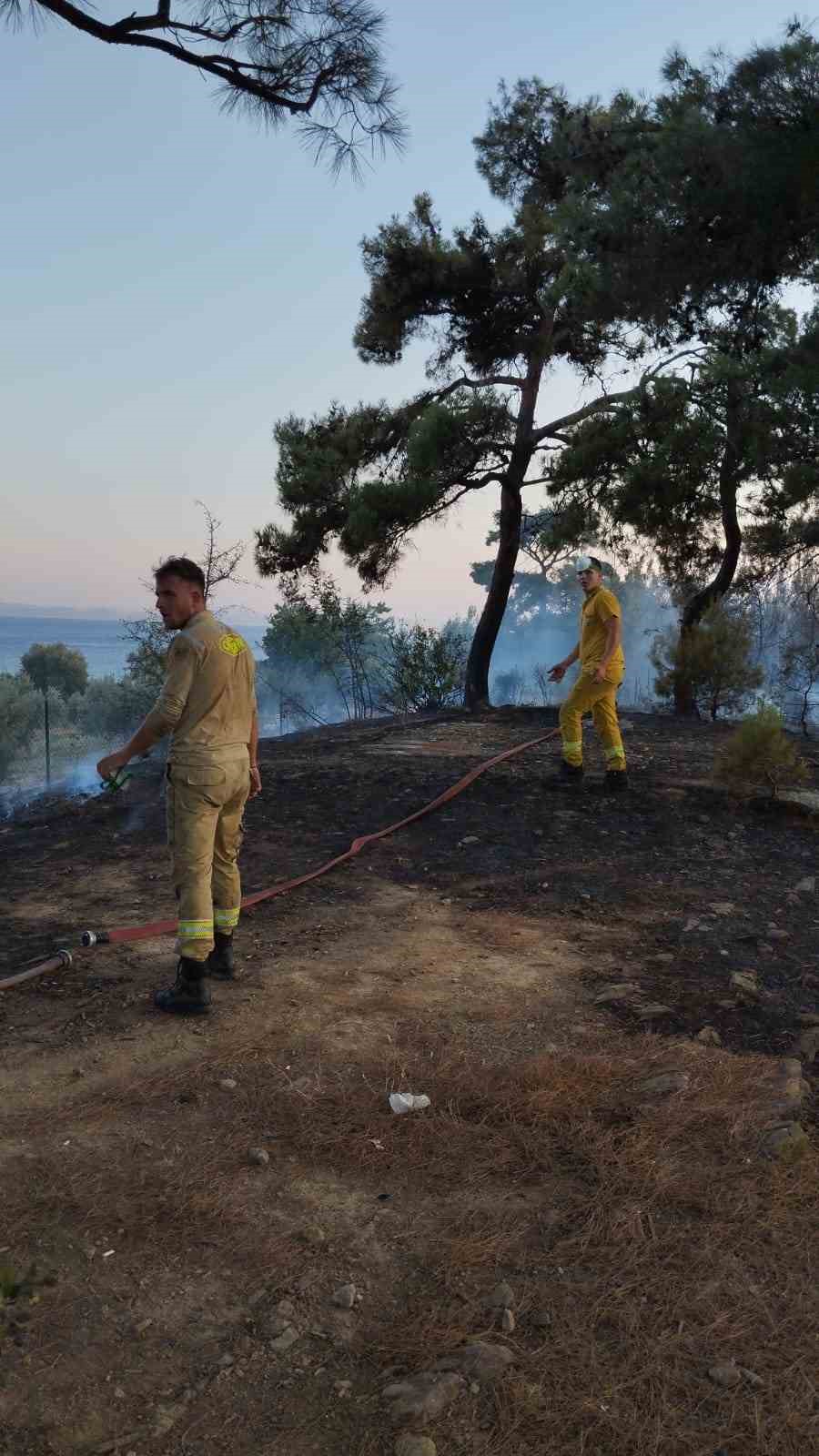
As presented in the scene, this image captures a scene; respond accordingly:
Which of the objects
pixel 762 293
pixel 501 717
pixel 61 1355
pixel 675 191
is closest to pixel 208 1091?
pixel 61 1355

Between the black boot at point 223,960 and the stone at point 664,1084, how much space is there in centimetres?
186

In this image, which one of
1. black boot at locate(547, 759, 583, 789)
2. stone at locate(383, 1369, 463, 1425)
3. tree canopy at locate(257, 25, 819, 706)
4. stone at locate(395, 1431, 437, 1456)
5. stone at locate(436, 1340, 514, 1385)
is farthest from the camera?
tree canopy at locate(257, 25, 819, 706)

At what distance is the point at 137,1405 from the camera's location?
206 cm

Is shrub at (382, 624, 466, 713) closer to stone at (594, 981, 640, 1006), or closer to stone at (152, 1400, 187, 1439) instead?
stone at (594, 981, 640, 1006)

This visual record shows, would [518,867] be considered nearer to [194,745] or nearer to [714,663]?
[194,745]

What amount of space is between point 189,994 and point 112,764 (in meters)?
0.96

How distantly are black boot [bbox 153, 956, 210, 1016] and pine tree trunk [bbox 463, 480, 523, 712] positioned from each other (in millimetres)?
11577

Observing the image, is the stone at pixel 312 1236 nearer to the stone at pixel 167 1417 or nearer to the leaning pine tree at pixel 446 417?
the stone at pixel 167 1417

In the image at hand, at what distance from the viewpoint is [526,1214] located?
2701 mm

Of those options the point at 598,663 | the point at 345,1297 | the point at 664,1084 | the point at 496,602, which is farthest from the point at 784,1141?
the point at 496,602

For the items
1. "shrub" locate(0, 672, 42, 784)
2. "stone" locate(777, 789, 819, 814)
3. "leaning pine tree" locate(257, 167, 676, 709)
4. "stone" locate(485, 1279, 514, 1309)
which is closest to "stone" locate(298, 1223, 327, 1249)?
"stone" locate(485, 1279, 514, 1309)

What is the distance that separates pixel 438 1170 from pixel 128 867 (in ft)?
13.5

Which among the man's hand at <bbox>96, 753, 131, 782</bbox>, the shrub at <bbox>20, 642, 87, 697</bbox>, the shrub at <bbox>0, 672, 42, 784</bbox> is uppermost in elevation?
the shrub at <bbox>20, 642, 87, 697</bbox>

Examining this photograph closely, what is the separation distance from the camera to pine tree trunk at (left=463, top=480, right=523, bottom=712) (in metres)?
15.5
